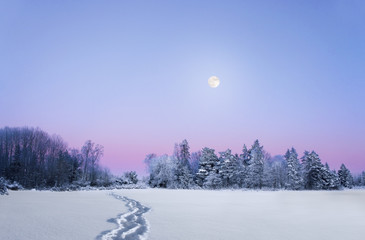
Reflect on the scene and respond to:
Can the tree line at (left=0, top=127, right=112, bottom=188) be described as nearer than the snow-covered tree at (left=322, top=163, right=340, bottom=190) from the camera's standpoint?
Yes

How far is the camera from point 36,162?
5747 cm

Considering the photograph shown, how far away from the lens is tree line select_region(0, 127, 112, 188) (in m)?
50.3

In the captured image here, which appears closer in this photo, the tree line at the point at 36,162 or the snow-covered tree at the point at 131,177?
the tree line at the point at 36,162

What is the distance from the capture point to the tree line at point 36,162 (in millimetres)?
50297

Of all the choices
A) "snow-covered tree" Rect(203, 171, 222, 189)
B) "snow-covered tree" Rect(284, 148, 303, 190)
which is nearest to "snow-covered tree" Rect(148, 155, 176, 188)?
"snow-covered tree" Rect(203, 171, 222, 189)

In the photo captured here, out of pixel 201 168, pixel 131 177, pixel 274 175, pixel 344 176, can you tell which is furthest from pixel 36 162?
pixel 344 176

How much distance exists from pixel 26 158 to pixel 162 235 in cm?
5953

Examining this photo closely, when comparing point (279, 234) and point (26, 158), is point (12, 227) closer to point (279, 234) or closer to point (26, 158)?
point (279, 234)

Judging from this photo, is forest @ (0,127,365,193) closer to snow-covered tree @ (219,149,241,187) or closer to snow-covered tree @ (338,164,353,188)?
snow-covered tree @ (219,149,241,187)

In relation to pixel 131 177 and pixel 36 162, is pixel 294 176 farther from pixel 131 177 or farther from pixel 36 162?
pixel 36 162

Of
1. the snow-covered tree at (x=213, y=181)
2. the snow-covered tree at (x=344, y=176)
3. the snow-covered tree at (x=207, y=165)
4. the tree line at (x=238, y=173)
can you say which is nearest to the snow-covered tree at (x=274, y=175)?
the tree line at (x=238, y=173)

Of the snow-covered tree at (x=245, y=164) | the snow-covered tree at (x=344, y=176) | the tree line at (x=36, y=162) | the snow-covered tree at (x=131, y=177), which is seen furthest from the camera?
the snow-covered tree at (x=344, y=176)

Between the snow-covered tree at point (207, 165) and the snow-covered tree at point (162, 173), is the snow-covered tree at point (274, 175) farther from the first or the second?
the snow-covered tree at point (162, 173)

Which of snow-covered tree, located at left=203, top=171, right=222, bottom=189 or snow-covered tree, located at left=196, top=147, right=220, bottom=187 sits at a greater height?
snow-covered tree, located at left=196, top=147, right=220, bottom=187
